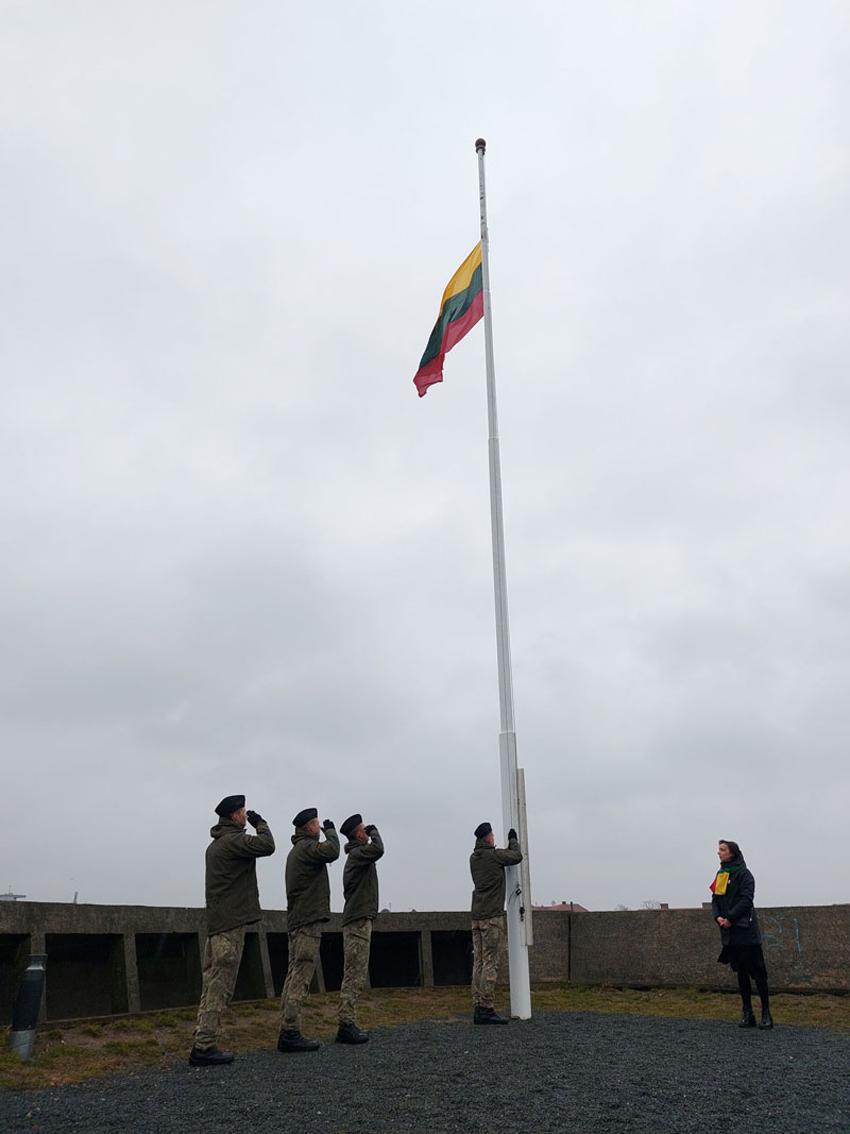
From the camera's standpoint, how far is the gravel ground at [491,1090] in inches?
187

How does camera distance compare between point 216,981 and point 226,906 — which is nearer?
point 216,981

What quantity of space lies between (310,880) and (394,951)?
4.32 meters

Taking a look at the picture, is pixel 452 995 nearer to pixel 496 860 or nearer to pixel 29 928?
pixel 496 860

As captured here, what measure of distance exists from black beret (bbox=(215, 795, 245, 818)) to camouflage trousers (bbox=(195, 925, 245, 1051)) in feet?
3.11

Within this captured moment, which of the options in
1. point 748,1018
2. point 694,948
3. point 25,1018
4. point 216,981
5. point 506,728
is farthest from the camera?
point 694,948

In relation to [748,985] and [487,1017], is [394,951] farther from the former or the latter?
[748,985]

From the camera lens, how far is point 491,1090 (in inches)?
217

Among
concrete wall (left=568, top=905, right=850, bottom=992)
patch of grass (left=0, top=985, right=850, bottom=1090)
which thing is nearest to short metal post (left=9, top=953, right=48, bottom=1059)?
patch of grass (left=0, top=985, right=850, bottom=1090)

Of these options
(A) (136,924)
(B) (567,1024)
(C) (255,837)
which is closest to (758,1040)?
(B) (567,1024)

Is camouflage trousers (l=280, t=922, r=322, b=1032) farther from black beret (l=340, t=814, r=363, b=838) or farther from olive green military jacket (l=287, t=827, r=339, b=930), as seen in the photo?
black beret (l=340, t=814, r=363, b=838)

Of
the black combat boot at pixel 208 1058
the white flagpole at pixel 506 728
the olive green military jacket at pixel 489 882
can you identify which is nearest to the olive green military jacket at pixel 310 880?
the black combat boot at pixel 208 1058

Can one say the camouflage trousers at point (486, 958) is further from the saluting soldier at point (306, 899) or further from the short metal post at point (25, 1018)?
the short metal post at point (25, 1018)

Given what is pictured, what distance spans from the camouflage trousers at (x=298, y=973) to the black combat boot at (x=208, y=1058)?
790 mm

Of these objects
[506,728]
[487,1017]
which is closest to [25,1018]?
[487,1017]
